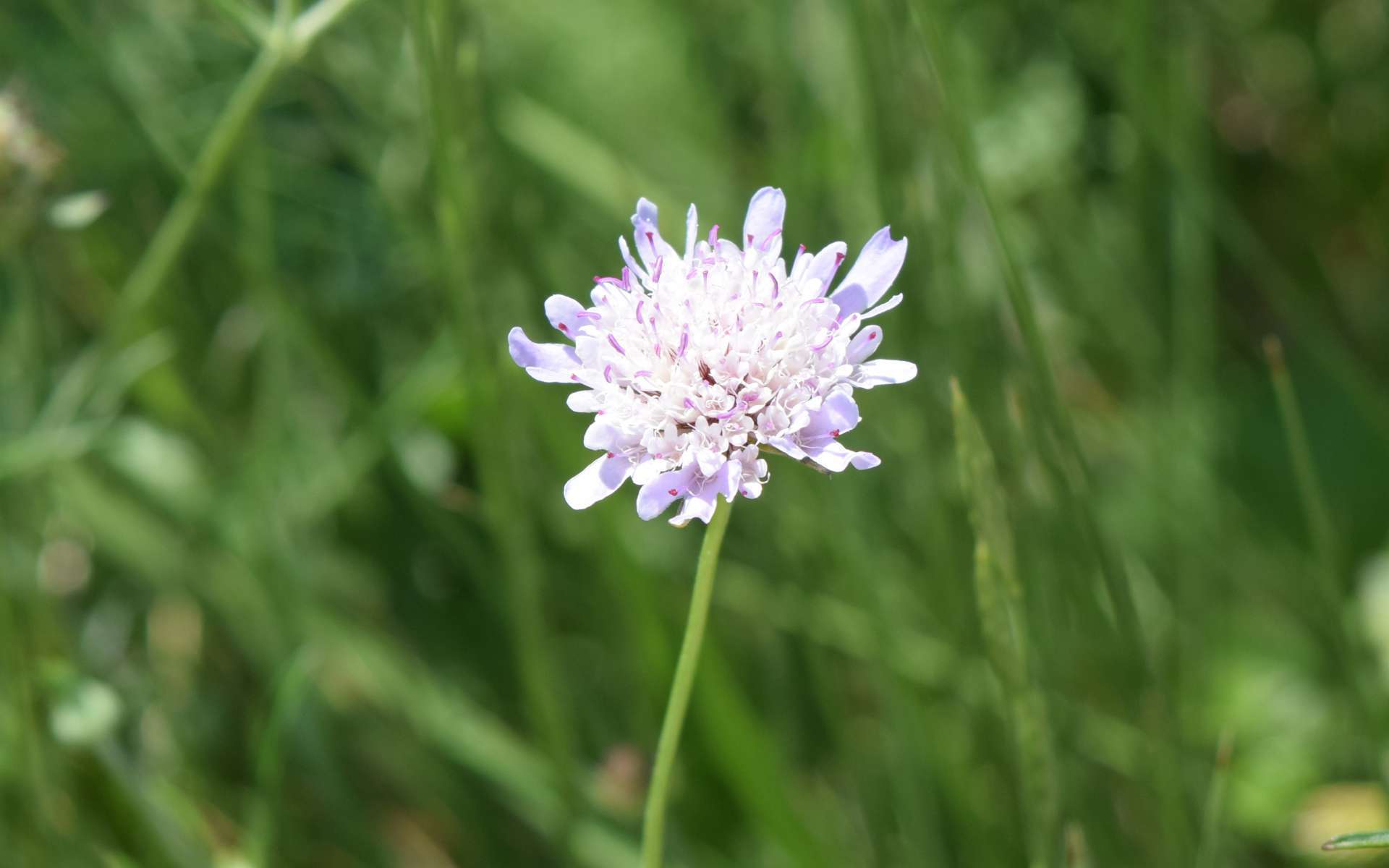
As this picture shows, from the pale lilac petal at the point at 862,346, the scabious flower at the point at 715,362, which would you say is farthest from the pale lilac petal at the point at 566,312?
Answer: the pale lilac petal at the point at 862,346

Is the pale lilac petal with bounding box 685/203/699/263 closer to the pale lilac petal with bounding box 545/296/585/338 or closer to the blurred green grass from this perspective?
the pale lilac petal with bounding box 545/296/585/338

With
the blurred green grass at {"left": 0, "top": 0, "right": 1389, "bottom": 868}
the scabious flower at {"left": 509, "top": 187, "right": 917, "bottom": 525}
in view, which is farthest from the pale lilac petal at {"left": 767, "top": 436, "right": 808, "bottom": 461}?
the blurred green grass at {"left": 0, "top": 0, "right": 1389, "bottom": 868}

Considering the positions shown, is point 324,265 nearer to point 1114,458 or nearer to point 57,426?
point 57,426

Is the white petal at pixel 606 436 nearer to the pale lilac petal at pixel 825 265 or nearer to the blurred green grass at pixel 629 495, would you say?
the pale lilac petal at pixel 825 265

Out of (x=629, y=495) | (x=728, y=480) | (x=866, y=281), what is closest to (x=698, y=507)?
(x=728, y=480)

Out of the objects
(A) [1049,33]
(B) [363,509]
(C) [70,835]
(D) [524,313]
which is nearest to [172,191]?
(B) [363,509]

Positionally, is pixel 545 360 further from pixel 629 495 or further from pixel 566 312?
pixel 629 495

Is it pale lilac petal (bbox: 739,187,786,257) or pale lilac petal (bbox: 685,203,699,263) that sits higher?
pale lilac petal (bbox: 739,187,786,257)
